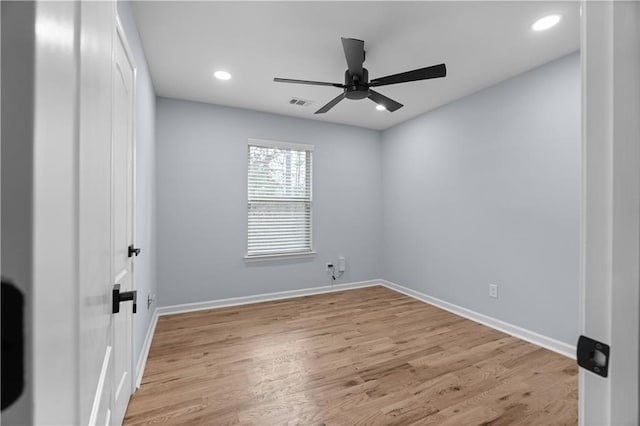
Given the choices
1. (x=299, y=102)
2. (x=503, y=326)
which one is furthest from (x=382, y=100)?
(x=503, y=326)

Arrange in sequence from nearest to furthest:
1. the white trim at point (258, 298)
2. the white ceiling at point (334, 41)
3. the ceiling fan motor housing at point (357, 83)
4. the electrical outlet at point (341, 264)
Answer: the white ceiling at point (334, 41)
the ceiling fan motor housing at point (357, 83)
the white trim at point (258, 298)
the electrical outlet at point (341, 264)

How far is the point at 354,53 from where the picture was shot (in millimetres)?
2086

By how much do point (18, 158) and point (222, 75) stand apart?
10.00ft

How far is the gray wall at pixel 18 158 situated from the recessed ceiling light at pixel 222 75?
9.62 ft

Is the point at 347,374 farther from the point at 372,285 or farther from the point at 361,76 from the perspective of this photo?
the point at 372,285

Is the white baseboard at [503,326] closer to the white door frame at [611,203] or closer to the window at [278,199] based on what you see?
the window at [278,199]

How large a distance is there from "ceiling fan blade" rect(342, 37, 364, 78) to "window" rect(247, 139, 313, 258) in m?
1.91

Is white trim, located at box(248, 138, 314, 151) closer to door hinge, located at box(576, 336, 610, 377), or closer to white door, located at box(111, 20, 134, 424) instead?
white door, located at box(111, 20, 134, 424)

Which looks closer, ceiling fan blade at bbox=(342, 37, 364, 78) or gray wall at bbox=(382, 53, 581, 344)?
ceiling fan blade at bbox=(342, 37, 364, 78)

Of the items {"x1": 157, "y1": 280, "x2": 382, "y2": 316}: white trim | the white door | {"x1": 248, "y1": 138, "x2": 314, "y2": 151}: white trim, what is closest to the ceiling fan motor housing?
the white door

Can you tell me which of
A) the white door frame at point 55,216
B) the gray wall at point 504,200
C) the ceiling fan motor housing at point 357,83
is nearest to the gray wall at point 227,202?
the gray wall at point 504,200

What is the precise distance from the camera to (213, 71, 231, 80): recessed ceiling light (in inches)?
111

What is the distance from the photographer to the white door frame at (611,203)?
506 mm

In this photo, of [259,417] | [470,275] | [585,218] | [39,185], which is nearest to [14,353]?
[39,185]
